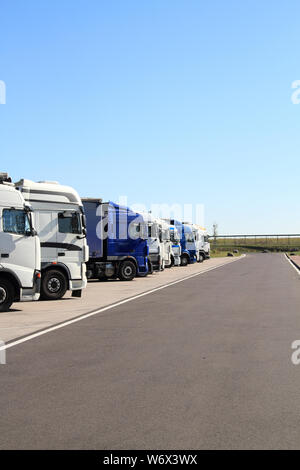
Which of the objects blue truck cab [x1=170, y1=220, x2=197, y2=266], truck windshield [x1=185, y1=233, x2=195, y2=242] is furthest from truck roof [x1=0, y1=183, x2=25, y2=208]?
truck windshield [x1=185, y1=233, x2=195, y2=242]

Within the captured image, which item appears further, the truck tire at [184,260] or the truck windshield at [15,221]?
the truck tire at [184,260]

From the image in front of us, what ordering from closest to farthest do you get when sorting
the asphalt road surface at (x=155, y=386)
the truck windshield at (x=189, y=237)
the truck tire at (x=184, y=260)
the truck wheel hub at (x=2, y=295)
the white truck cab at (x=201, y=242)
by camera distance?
the asphalt road surface at (x=155, y=386) < the truck wheel hub at (x=2, y=295) < the truck windshield at (x=189, y=237) < the truck tire at (x=184, y=260) < the white truck cab at (x=201, y=242)

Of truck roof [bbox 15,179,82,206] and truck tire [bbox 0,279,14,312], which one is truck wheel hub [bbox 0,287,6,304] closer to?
truck tire [bbox 0,279,14,312]

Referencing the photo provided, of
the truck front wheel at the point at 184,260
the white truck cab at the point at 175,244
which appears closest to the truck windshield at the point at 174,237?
the white truck cab at the point at 175,244

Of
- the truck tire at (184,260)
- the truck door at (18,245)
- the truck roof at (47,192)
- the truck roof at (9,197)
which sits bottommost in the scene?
the truck tire at (184,260)

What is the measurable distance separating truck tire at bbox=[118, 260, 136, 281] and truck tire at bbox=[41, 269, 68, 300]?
919 cm

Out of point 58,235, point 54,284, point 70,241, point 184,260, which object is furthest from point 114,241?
point 184,260

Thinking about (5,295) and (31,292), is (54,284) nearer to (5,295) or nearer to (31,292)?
(31,292)

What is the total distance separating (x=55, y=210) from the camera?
18.9m

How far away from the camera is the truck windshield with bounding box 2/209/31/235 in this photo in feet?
51.0

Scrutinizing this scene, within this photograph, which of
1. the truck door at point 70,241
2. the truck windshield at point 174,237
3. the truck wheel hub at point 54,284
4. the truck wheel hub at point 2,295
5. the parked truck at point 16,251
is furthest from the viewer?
the truck windshield at point 174,237

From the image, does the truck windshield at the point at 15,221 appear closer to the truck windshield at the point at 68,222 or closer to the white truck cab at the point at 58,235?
the white truck cab at the point at 58,235

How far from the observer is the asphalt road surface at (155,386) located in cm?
511
